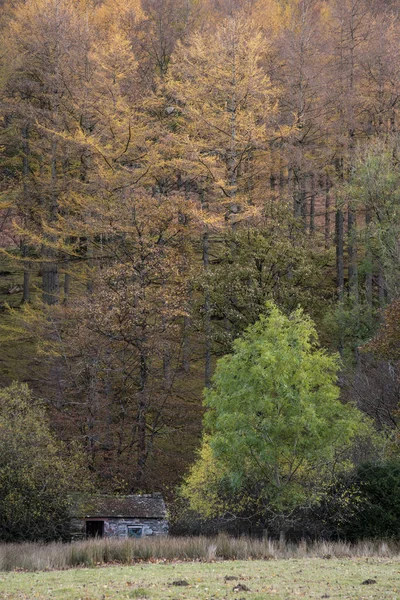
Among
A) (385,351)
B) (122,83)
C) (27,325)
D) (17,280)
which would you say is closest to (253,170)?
(122,83)

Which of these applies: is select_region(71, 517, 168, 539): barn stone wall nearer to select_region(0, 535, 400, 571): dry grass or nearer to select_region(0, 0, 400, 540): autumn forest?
select_region(0, 0, 400, 540): autumn forest

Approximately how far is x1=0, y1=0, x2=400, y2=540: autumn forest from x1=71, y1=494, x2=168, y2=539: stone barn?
2225 mm

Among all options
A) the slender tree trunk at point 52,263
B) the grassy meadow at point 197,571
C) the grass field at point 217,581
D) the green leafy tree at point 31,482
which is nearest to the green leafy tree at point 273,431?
the grassy meadow at point 197,571

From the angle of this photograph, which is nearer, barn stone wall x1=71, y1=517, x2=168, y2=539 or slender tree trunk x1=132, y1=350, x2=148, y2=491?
barn stone wall x1=71, y1=517, x2=168, y2=539

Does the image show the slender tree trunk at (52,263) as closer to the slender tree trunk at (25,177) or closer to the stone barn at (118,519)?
the slender tree trunk at (25,177)

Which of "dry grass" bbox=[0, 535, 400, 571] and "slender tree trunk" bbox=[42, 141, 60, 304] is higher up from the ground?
"slender tree trunk" bbox=[42, 141, 60, 304]

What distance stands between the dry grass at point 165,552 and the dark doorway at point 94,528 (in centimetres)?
459

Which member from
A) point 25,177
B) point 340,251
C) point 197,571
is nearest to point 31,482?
point 197,571

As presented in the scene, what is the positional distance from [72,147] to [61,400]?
10.1m

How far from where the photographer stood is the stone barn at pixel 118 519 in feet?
74.0

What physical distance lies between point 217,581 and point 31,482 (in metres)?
10.4

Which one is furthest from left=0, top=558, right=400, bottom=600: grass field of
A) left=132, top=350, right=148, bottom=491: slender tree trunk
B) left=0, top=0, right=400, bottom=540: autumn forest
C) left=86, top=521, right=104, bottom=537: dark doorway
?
left=132, top=350, right=148, bottom=491: slender tree trunk

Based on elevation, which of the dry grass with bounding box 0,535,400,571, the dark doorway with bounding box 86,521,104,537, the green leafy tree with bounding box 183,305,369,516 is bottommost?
the dark doorway with bounding box 86,521,104,537

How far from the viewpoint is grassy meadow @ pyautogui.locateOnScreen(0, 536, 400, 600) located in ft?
38.2
